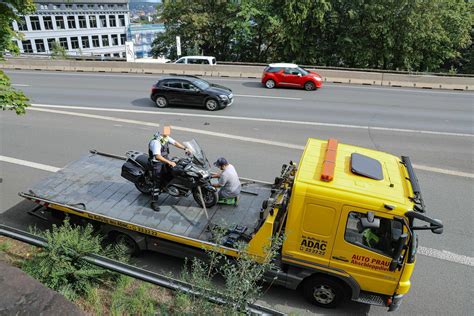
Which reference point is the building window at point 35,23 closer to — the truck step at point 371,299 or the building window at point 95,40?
the building window at point 95,40

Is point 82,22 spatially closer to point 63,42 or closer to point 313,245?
point 63,42

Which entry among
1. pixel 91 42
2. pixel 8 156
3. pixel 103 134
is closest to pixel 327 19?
pixel 103 134

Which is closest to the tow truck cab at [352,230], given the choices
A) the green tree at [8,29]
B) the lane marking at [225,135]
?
the lane marking at [225,135]

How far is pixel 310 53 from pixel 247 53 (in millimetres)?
7817

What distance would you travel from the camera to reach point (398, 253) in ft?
16.8

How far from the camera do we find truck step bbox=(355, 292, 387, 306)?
563 centimetres

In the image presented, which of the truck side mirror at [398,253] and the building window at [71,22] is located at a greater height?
the building window at [71,22]

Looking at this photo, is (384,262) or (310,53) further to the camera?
(310,53)

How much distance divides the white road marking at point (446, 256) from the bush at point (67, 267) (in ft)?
20.6

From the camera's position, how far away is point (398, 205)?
5.02 meters

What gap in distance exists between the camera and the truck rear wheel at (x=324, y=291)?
19.4ft

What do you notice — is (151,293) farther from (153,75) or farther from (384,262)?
(153,75)

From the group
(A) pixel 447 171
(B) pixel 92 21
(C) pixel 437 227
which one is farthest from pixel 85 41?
(C) pixel 437 227

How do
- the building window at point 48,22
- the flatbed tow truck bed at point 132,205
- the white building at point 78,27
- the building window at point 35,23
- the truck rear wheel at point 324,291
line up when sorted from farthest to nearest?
the building window at point 48,22, the white building at point 78,27, the building window at point 35,23, the flatbed tow truck bed at point 132,205, the truck rear wheel at point 324,291
